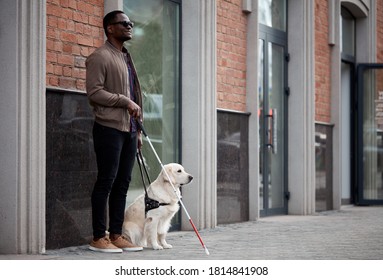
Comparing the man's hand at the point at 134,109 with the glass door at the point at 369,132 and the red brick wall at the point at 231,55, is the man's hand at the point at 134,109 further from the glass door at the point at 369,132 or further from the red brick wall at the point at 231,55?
the glass door at the point at 369,132

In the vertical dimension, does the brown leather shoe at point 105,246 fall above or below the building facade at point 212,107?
below

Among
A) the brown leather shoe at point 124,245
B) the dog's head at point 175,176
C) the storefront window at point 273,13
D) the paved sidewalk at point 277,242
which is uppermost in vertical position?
the storefront window at point 273,13

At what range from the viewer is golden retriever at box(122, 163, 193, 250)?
8383mm

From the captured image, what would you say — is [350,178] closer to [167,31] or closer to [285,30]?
[285,30]

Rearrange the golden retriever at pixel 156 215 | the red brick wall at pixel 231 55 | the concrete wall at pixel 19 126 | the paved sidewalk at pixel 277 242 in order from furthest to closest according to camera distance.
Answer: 1. the red brick wall at pixel 231 55
2. the golden retriever at pixel 156 215
3. the paved sidewalk at pixel 277 242
4. the concrete wall at pixel 19 126

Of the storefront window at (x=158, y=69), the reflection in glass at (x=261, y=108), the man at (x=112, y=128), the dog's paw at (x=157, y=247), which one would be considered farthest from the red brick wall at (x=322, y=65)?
the man at (x=112, y=128)

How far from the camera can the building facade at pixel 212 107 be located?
25.4ft

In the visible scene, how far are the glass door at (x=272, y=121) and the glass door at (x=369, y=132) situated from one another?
9.29 feet

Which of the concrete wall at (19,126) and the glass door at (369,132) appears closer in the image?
the concrete wall at (19,126)

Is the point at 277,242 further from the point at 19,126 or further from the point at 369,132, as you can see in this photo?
the point at 369,132

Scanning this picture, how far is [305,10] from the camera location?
14.0 meters

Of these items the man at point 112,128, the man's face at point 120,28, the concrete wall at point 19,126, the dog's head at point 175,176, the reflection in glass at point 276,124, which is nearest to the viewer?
the concrete wall at point 19,126

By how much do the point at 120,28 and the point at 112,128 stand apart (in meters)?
0.88
